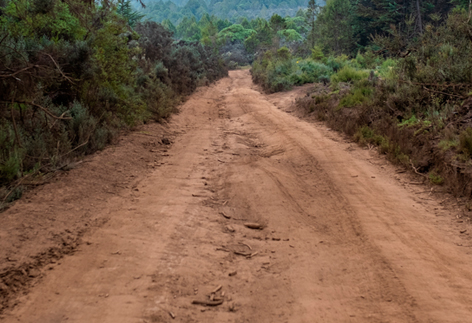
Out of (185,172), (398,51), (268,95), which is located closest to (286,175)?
(185,172)

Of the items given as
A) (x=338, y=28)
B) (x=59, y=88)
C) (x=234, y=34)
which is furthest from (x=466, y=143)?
(x=234, y=34)

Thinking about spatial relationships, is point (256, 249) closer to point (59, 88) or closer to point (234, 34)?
point (59, 88)

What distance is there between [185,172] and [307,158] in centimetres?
291

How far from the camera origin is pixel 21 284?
3.55 meters

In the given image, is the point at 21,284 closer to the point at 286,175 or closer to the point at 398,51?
the point at 286,175

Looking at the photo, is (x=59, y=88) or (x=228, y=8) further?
(x=228, y=8)

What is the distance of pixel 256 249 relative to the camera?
4625mm

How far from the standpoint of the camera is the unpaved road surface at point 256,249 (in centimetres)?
335

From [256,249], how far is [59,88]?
629cm

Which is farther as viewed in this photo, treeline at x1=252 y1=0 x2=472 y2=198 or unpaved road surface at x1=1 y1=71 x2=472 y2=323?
treeline at x1=252 y1=0 x2=472 y2=198

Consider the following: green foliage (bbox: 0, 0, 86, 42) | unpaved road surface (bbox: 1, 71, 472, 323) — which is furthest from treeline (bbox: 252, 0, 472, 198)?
green foliage (bbox: 0, 0, 86, 42)

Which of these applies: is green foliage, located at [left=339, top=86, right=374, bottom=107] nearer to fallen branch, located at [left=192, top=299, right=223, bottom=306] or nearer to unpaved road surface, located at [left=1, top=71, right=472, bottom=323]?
unpaved road surface, located at [left=1, top=71, right=472, bottom=323]

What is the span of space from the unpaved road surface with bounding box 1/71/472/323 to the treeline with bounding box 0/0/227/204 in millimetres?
621

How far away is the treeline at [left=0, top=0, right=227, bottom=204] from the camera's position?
5730 millimetres
